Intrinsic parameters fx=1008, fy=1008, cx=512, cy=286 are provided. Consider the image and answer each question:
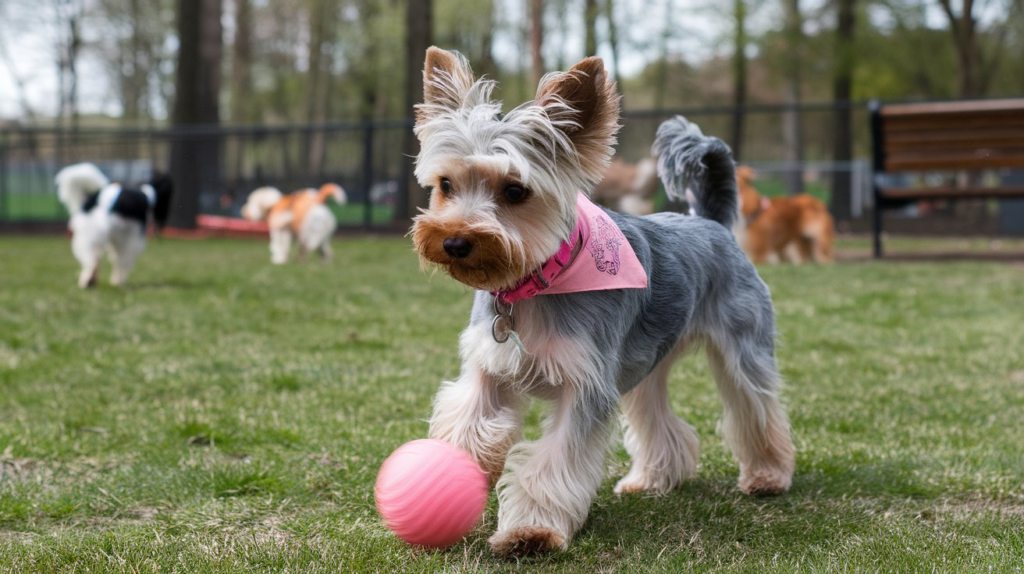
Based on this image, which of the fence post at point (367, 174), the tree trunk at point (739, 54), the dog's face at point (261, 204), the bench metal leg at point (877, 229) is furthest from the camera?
the tree trunk at point (739, 54)

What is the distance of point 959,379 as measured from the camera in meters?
6.32

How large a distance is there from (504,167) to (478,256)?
0.30 metres

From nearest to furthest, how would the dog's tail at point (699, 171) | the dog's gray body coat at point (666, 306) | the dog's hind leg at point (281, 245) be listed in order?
the dog's gray body coat at point (666, 306), the dog's tail at point (699, 171), the dog's hind leg at point (281, 245)

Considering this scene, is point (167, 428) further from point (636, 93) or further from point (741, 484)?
point (636, 93)

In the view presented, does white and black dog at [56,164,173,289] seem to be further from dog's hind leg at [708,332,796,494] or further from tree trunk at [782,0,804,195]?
tree trunk at [782,0,804,195]

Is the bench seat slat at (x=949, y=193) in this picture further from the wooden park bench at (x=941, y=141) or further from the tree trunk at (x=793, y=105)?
the tree trunk at (x=793, y=105)

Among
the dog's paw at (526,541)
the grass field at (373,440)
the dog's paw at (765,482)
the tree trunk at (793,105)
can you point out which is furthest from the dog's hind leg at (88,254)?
the tree trunk at (793,105)

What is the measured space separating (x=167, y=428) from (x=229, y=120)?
38.2 m

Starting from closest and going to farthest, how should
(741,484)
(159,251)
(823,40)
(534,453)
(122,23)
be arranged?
(534,453) < (741,484) < (159,251) < (823,40) < (122,23)

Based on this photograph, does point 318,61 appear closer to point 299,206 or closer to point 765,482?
point 299,206

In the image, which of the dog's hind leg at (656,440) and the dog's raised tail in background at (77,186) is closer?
the dog's hind leg at (656,440)

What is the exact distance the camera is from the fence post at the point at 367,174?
67.1 feet

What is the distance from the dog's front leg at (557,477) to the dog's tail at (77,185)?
374 inches

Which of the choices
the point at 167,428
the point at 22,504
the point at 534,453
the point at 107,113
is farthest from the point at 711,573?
the point at 107,113
